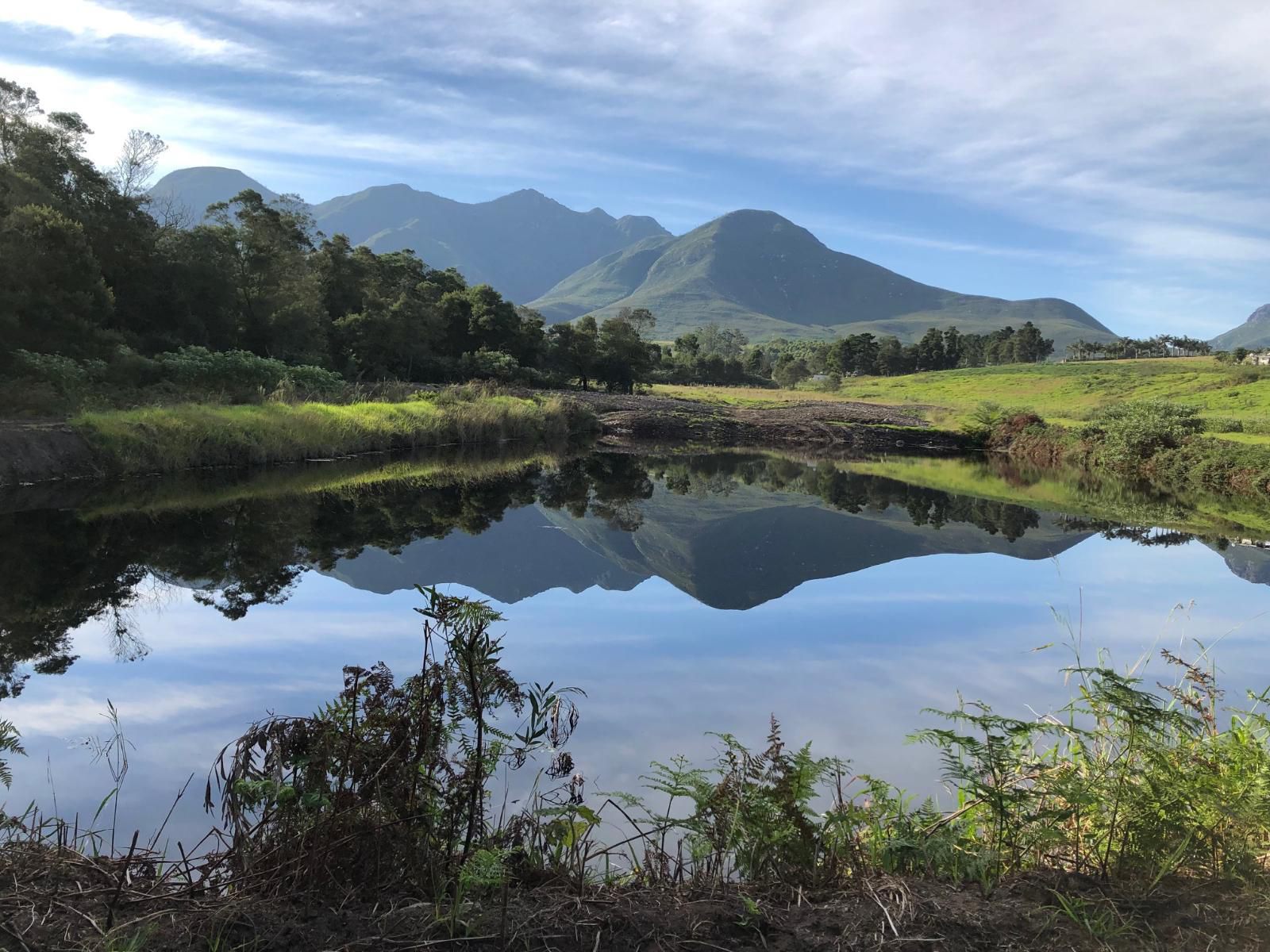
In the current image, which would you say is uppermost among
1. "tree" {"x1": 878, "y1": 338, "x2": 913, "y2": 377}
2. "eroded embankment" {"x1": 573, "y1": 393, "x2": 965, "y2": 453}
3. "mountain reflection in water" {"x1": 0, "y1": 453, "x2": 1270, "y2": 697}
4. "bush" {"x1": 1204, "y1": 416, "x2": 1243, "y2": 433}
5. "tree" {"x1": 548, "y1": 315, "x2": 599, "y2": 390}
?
"tree" {"x1": 878, "y1": 338, "x2": 913, "y2": 377}

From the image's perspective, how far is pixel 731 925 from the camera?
283 centimetres

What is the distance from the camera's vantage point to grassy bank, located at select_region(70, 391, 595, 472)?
56.5 ft

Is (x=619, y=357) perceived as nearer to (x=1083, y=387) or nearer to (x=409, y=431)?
(x=409, y=431)

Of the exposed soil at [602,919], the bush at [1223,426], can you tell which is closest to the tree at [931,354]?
the bush at [1223,426]

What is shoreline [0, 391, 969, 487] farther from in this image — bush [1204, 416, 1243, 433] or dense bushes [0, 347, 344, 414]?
bush [1204, 416, 1243, 433]

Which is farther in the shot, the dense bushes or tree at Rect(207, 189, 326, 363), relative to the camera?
tree at Rect(207, 189, 326, 363)

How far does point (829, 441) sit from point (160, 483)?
115 ft

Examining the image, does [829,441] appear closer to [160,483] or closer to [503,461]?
[503,461]

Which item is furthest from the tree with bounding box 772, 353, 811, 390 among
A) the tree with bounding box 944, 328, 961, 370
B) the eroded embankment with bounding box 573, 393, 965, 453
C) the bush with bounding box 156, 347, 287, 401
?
the bush with bounding box 156, 347, 287, 401

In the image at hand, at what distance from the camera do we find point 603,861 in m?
3.93

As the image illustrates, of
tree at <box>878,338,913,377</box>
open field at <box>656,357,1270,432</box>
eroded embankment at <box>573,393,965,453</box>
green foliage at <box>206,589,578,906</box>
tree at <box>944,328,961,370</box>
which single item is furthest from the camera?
tree at <box>944,328,961,370</box>

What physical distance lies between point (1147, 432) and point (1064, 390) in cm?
4496

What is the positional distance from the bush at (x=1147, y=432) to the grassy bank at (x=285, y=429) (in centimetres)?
2348

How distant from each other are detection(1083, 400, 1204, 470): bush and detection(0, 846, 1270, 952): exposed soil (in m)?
30.8
